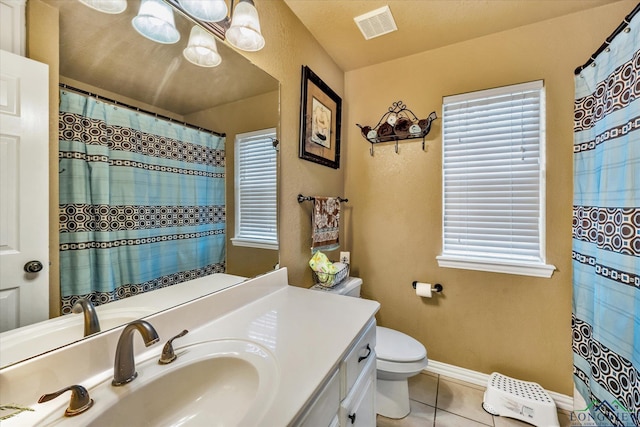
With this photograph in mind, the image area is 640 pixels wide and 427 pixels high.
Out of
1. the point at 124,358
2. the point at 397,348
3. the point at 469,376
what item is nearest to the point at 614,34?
the point at 397,348

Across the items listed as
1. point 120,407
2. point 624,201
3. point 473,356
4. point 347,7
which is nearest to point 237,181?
point 120,407

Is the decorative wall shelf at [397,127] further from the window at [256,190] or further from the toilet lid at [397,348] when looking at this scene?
the toilet lid at [397,348]

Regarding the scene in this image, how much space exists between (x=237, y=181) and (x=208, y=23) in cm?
65

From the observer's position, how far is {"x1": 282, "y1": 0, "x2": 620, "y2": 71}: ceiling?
1.46 m

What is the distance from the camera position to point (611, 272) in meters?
1.09

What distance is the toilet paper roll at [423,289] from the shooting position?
185cm

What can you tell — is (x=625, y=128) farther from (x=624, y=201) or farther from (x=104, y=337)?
(x=104, y=337)

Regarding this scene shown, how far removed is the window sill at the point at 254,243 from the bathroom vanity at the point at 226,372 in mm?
199

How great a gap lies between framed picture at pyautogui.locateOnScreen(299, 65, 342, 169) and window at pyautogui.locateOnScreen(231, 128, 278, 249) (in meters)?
0.32

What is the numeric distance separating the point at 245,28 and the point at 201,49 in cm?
21

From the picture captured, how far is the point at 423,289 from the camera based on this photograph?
1860 millimetres

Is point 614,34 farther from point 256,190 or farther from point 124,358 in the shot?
point 124,358

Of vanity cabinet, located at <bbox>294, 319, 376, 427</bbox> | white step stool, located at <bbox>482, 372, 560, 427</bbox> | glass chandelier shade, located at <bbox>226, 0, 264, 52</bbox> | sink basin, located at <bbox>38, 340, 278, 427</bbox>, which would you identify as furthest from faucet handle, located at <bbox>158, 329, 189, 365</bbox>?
white step stool, located at <bbox>482, 372, 560, 427</bbox>

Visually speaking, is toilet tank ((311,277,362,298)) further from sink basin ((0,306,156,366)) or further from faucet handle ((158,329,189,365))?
sink basin ((0,306,156,366))
